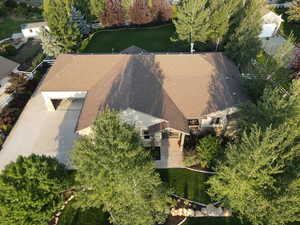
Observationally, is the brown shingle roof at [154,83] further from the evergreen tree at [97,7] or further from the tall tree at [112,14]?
the evergreen tree at [97,7]

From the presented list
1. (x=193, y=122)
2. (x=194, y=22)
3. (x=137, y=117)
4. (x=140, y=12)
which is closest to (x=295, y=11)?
(x=194, y=22)

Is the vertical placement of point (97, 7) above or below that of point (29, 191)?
above

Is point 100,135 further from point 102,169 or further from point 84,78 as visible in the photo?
point 84,78

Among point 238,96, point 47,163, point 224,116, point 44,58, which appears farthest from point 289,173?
point 44,58

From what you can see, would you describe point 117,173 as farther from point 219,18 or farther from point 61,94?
point 219,18

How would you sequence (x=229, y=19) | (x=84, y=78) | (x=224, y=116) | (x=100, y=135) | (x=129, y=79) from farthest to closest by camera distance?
(x=229, y=19) < (x=84, y=78) < (x=129, y=79) < (x=224, y=116) < (x=100, y=135)

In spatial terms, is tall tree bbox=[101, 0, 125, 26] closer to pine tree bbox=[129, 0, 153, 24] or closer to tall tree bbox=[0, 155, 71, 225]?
pine tree bbox=[129, 0, 153, 24]

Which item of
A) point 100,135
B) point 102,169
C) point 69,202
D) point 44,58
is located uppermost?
point 100,135
